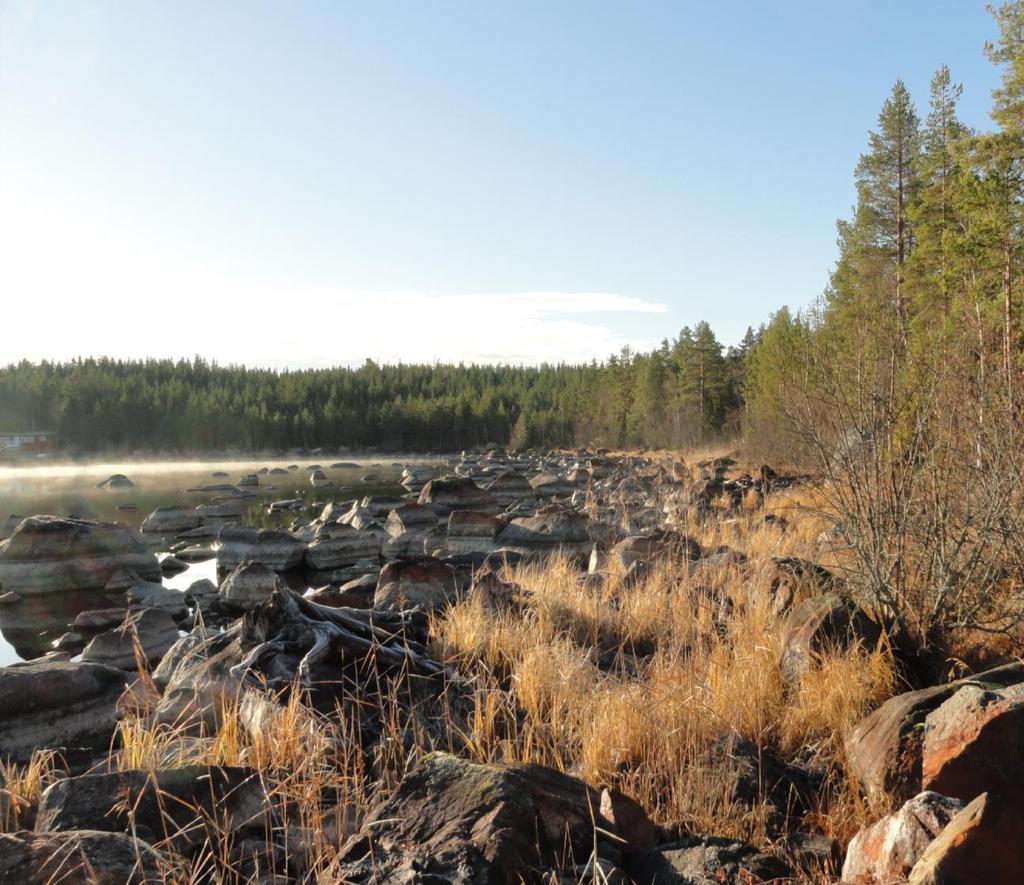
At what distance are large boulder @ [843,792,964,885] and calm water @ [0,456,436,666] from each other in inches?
478

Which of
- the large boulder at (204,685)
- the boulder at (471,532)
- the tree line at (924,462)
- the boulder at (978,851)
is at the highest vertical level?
the tree line at (924,462)

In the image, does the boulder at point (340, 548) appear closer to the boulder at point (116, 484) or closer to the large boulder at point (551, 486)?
the large boulder at point (551, 486)

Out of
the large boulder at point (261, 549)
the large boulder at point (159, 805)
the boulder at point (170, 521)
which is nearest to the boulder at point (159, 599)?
the large boulder at point (261, 549)

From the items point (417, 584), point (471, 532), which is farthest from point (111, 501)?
point (417, 584)

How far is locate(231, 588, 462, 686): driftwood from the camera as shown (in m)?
5.01

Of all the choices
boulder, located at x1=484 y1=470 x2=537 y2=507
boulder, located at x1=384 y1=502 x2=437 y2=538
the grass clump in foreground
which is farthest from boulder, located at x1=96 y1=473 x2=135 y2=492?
the grass clump in foreground

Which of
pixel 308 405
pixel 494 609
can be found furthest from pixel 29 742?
pixel 308 405

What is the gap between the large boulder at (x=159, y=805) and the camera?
3.00 metres

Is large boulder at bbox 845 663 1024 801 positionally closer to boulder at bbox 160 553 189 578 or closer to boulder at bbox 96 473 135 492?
boulder at bbox 160 553 189 578

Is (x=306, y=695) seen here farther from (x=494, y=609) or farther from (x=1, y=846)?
(x=494, y=609)

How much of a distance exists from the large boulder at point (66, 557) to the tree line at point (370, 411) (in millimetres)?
49414

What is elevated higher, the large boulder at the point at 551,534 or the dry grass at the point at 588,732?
the dry grass at the point at 588,732

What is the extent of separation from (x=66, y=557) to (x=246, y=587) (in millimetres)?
6662

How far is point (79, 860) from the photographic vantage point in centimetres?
248
